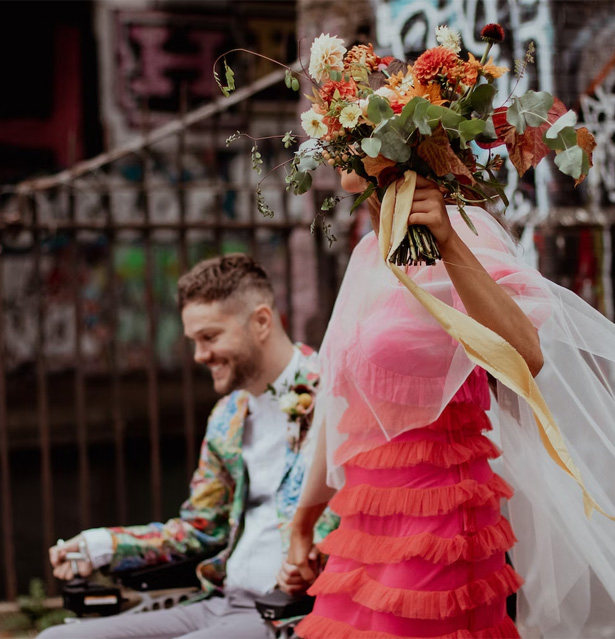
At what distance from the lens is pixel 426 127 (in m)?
1.60

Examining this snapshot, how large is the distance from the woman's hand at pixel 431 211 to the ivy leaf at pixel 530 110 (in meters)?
0.19

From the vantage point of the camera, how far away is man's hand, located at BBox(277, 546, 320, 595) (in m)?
2.40

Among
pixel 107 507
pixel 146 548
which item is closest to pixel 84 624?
pixel 146 548

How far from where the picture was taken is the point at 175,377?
1188 centimetres

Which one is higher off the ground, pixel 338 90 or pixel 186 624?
pixel 338 90

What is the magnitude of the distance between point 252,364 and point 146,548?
700mm

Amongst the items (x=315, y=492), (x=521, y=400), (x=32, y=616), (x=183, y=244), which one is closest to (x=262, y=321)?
(x=315, y=492)

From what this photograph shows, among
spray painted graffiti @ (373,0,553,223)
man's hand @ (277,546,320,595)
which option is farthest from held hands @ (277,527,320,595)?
spray painted graffiti @ (373,0,553,223)

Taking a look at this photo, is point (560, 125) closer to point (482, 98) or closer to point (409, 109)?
point (482, 98)

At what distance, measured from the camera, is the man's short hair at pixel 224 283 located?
2.91m

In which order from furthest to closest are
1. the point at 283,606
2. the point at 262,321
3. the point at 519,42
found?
the point at 519,42, the point at 262,321, the point at 283,606

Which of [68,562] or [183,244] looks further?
[183,244]

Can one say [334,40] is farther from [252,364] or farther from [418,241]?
[252,364]

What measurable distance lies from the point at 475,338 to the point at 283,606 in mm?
1102
